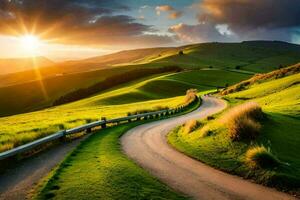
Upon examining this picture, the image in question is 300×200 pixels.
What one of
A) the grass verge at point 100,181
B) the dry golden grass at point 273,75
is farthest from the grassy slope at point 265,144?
the dry golden grass at point 273,75

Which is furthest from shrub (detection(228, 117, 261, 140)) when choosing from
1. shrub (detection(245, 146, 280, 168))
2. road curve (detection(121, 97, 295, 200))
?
shrub (detection(245, 146, 280, 168))

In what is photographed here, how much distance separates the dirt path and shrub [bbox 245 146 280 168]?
850 centimetres

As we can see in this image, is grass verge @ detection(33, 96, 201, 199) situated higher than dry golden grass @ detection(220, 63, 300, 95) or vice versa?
dry golden grass @ detection(220, 63, 300, 95)

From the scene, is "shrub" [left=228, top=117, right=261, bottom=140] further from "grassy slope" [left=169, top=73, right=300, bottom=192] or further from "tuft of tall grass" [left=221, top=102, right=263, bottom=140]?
"grassy slope" [left=169, top=73, right=300, bottom=192]

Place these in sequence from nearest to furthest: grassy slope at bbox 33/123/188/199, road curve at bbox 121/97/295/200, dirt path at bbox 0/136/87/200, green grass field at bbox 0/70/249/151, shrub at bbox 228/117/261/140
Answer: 1. grassy slope at bbox 33/123/188/199
2. road curve at bbox 121/97/295/200
3. dirt path at bbox 0/136/87/200
4. shrub at bbox 228/117/261/140
5. green grass field at bbox 0/70/249/151

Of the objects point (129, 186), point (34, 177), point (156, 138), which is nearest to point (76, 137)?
point (156, 138)

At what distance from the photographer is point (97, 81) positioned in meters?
130

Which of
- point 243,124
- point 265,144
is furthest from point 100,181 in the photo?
point 243,124

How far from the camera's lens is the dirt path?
13.0m

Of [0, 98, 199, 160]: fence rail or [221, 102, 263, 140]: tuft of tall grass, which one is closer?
[0, 98, 199, 160]: fence rail

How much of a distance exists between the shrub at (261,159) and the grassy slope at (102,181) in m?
4.22

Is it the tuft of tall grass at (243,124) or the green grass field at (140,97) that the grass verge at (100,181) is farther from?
the green grass field at (140,97)

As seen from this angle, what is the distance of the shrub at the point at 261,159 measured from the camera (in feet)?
48.9

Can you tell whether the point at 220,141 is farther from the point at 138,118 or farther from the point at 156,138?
the point at 138,118
